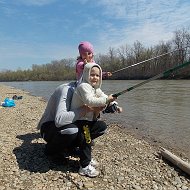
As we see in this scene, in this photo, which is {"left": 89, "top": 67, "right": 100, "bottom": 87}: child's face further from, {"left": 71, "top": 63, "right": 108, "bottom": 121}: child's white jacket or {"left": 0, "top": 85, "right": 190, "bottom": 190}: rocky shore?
{"left": 0, "top": 85, "right": 190, "bottom": 190}: rocky shore

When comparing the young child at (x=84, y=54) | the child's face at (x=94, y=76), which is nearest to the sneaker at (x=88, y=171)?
the child's face at (x=94, y=76)

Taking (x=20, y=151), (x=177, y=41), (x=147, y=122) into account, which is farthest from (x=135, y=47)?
(x=20, y=151)

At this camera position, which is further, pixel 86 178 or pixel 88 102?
pixel 86 178

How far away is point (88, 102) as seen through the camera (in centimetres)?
441

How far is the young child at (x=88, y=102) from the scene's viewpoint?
4449mm

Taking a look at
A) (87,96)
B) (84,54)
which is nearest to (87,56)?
(84,54)

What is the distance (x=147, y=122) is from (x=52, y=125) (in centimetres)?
795

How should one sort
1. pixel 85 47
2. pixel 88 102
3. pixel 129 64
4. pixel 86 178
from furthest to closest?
pixel 129 64 → pixel 85 47 → pixel 86 178 → pixel 88 102

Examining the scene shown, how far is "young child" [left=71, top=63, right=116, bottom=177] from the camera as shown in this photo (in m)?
4.45

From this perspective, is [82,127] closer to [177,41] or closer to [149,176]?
[149,176]

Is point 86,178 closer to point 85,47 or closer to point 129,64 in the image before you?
point 85,47

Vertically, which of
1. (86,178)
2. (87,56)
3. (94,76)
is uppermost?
(87,56)

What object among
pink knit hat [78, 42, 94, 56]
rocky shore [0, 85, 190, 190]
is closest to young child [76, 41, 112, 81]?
pink knit hat [78, 42, 94, 56]

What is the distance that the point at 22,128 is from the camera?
8.19m
